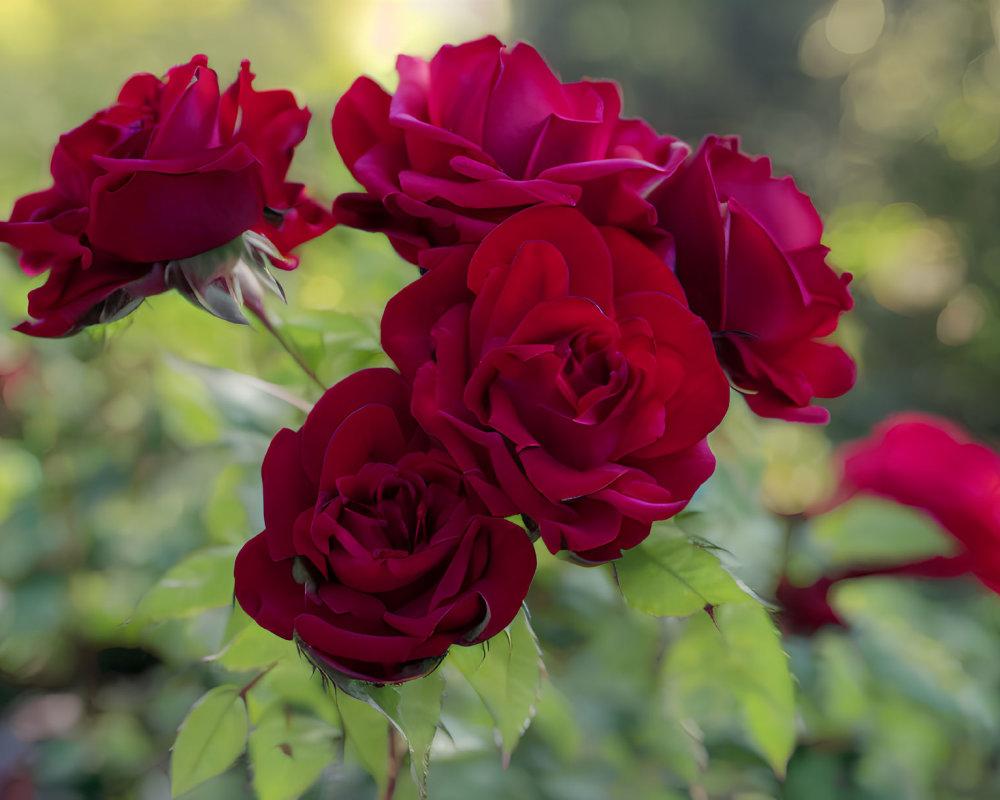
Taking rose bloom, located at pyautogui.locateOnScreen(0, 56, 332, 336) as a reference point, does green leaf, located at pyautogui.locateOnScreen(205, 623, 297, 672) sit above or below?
below

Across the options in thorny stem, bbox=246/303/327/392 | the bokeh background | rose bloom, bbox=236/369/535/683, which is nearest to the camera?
rose bloom, bbox=236/369/535/683

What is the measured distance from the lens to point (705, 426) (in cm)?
23

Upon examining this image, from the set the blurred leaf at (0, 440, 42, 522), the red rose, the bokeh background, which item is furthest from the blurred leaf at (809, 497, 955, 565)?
the blurred leaf at (0, 440, 42, 522)

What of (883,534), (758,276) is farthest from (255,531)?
(883,534)

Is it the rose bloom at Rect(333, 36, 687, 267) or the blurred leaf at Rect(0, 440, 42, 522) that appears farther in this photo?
the blurred leaf at Rect(0, 440, 42, 522)

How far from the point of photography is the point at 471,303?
9.4 inches

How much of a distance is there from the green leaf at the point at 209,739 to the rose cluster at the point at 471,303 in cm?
11

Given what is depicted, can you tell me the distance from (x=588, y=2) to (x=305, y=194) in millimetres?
3066

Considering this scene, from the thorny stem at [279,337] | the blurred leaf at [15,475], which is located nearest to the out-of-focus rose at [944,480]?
the thorny stem at [279,337]

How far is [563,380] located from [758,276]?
0.09m

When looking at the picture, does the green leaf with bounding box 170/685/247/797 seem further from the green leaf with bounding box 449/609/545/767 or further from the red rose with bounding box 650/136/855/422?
the red rose with bounding box 650/136/855/422

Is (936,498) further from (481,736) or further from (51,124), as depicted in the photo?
(51,124)

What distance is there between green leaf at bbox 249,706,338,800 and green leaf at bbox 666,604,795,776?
0.65 ft

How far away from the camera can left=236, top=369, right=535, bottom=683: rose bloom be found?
211 millimetres
